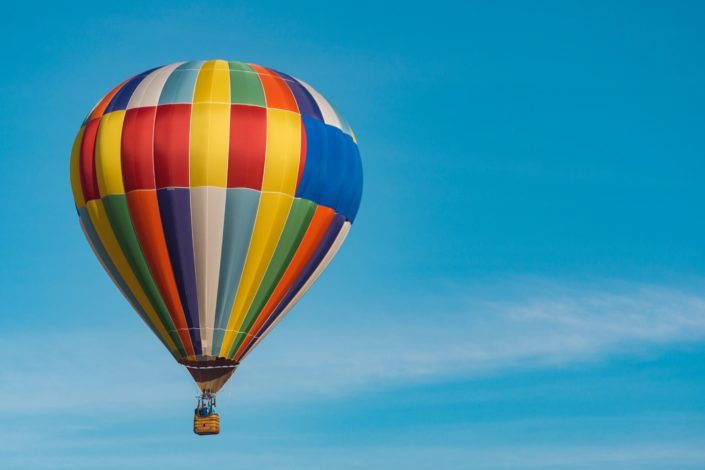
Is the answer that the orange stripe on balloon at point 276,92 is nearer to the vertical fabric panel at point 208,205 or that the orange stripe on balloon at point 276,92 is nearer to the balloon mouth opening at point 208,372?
the vertical fabric panel at point 208,205

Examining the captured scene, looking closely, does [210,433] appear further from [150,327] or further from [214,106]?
[214,106]

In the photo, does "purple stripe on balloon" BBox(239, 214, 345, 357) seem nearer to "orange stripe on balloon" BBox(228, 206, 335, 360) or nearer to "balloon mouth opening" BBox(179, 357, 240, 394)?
"orange stripe on balloon" BBox(228, 206, 335, 360)

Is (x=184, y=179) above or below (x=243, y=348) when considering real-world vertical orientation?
above

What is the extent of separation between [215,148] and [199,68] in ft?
9.87

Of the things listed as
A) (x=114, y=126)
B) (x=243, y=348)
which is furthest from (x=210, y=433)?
(x=114, y=126)

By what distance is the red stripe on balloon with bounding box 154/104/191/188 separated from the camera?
48281mm

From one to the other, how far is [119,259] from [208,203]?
3097 mm

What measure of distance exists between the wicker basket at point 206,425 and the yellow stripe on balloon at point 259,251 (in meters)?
1.75

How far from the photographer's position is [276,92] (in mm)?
50000

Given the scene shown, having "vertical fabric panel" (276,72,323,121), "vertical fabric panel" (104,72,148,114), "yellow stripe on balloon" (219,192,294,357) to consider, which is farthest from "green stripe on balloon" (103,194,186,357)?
"vertical fabric panel" (276,72,323,121)

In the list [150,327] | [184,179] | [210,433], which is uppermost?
[184,179]

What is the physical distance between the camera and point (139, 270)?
160 ft

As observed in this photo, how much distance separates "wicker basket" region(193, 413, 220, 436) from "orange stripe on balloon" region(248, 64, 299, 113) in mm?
8619

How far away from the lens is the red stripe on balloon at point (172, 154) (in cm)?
4828
